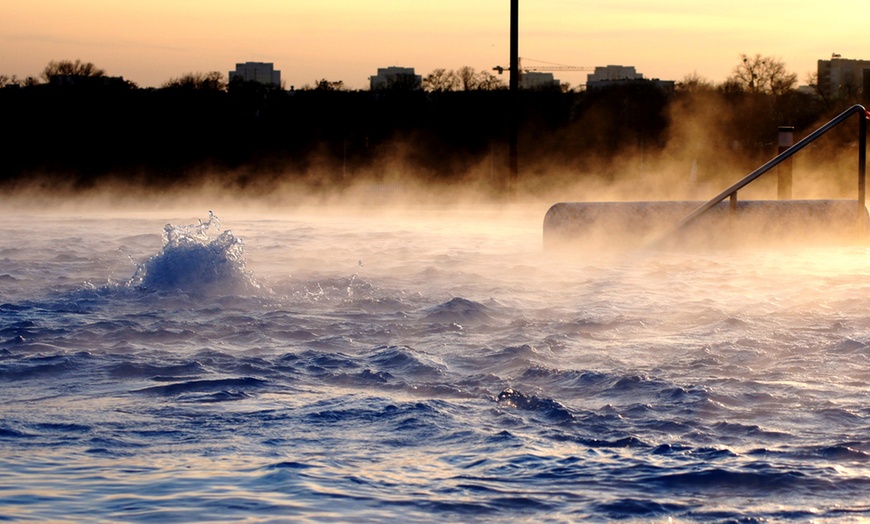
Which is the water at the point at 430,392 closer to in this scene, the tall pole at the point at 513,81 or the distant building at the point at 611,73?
the tall pole at the point at 513,81

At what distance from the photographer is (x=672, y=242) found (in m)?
13.1

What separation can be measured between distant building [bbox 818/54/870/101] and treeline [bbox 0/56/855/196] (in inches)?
162

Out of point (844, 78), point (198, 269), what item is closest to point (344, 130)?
point (198, 269)

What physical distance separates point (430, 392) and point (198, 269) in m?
4.79

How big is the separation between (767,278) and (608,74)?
10090 centimetres

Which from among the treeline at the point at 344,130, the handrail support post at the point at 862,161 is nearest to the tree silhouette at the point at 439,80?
the treeline at the point at 344,130

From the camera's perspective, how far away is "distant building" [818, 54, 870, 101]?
1635 inches

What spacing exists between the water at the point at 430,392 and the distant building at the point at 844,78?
33373 mm

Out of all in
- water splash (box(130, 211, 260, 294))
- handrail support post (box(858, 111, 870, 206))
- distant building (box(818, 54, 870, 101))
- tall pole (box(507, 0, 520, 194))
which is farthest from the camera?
distant building (box(818, 54, 870, 101))

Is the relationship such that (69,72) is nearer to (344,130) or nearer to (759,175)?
(344,130)

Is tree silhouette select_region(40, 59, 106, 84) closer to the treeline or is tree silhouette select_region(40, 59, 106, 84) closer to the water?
the treeline

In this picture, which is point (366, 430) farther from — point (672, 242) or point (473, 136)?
point (473, 136)

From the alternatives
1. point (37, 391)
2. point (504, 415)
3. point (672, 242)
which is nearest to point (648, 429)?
point (504, 415)

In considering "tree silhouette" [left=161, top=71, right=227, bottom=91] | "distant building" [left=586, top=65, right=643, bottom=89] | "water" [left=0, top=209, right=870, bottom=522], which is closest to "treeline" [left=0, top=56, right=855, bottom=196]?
"tree silhouette" [left=161, top=71, right=227, bottom=91]
